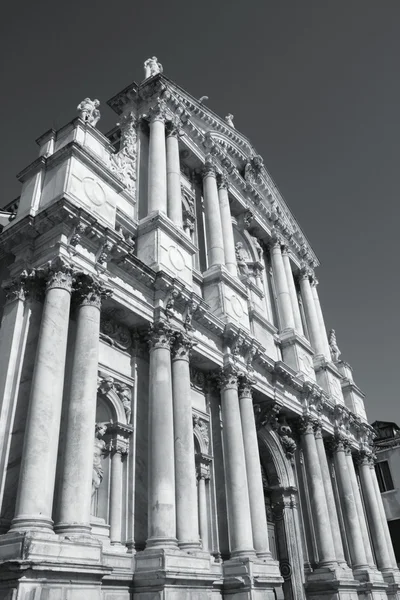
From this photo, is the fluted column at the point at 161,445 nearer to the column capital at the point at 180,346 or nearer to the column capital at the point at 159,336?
the column capital at the point at 159,336

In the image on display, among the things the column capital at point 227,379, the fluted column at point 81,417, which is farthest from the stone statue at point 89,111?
the column capital at point 227,379

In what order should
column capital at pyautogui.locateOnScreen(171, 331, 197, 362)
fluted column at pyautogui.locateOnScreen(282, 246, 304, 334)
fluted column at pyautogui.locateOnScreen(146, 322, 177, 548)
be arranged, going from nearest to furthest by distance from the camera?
1. fluted column at pyautogui.locateOnScreen(146, 322, 177, 548)
2. column capital at pyautogui.locateOnScreen(171, 331, 197, 362)
3. fluted column at pyautogui.locateOnScreen(282, 246, 304, 334)

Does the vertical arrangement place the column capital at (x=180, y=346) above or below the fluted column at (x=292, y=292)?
below

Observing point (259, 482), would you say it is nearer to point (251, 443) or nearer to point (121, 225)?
point (251, 443)

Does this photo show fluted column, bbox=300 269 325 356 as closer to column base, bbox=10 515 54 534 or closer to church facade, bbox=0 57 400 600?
church facade, bbox=0 57 400 600

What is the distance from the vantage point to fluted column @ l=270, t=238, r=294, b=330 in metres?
23.5

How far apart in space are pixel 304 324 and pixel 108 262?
16.2m

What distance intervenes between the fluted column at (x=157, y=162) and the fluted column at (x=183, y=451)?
449 cm

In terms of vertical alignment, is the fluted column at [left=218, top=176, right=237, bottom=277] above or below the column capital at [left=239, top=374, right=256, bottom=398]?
above

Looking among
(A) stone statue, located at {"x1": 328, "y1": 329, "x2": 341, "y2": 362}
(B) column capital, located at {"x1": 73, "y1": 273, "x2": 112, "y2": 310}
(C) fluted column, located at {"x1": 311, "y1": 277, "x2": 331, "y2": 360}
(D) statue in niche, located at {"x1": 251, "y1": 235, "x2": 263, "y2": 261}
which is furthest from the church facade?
(A) stone statue, located at {"x1": 328, "y1": 329, "x2": 341, "y2": 362}

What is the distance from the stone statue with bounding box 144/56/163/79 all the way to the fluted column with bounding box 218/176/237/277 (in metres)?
4.85

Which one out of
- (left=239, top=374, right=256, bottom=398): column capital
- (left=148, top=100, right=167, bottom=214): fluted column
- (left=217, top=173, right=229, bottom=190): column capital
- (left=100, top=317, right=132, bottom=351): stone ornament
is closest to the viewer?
(left=100, top=317, right=132, bottom=351): stone ornament

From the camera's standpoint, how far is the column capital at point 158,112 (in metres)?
18.7

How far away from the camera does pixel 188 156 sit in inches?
822
